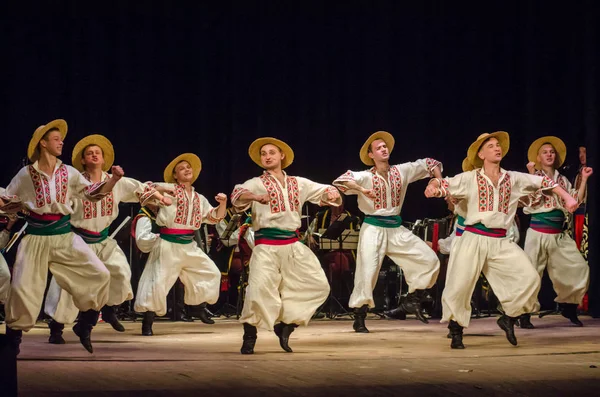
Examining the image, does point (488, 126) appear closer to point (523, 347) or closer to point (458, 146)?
point (458, 146)

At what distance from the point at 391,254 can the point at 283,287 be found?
1.95m

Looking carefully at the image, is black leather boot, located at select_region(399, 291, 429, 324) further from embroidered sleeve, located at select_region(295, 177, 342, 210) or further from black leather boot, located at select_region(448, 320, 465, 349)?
embroidered sleeve, located at select_region(295, 177, 342, 210)

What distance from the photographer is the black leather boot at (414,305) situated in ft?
27.3

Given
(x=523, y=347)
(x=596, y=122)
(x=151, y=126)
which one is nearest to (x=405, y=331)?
(x=523, y=347)

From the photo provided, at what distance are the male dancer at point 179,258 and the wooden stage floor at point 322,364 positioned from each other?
0.35 m

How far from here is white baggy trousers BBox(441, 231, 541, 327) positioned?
6445 millimetres

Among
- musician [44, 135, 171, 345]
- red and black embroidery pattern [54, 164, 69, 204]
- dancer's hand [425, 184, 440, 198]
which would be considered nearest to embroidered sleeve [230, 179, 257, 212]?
musician [44, 135, 171, 345]

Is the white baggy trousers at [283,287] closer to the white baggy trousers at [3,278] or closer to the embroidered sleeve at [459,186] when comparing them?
the embroidered sleeve at [459,186]

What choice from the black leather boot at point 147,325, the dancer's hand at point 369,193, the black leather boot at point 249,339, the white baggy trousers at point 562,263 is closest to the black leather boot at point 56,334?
the black leather boot at point 147,325

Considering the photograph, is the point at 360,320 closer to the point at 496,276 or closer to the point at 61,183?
the point at 496,276

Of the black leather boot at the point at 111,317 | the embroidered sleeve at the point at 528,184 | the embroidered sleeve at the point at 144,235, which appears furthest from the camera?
the embroidered sleeve at the point at 144,235

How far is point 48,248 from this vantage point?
19.5 feet

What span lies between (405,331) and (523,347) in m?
1.60

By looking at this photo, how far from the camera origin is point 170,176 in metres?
8.50
